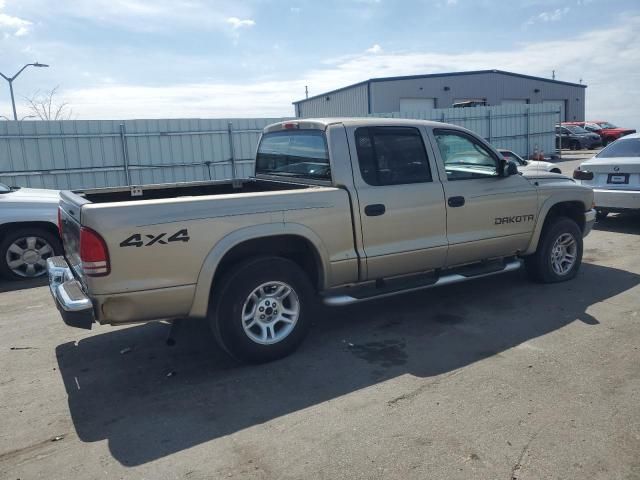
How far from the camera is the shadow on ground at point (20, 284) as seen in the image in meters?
7.17

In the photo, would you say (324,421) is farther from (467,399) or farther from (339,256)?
(339,256)

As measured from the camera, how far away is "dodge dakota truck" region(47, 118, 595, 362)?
3764 millimetres

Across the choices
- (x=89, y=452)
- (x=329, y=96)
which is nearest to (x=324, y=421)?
(x=89, y=452)

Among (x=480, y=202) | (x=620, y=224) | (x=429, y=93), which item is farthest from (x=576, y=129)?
(x=480, y=202)

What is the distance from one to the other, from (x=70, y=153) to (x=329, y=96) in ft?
94.6

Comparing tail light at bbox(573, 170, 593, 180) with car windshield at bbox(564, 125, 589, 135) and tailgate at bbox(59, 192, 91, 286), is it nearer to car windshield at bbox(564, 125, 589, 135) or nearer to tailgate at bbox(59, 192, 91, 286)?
tailgate at bbox(59, 192, 91, 286)

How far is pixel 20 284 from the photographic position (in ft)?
24.2

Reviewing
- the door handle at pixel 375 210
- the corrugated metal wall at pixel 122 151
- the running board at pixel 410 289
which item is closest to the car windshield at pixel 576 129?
the corrugated metal wall at pixel 122 151

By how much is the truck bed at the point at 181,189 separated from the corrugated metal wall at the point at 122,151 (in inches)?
320

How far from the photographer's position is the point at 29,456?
3.19 meters

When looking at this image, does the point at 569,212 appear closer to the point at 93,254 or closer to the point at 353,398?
the point at 353,398

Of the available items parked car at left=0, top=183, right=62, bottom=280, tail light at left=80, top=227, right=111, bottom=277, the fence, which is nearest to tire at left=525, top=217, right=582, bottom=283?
tail light at left=80, top=227, right=111, bottom=277

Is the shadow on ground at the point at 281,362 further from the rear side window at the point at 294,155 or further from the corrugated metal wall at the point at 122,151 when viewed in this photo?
the corrugated metal wall at the point at 122,151

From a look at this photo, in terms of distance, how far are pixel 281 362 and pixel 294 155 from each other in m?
2.00
